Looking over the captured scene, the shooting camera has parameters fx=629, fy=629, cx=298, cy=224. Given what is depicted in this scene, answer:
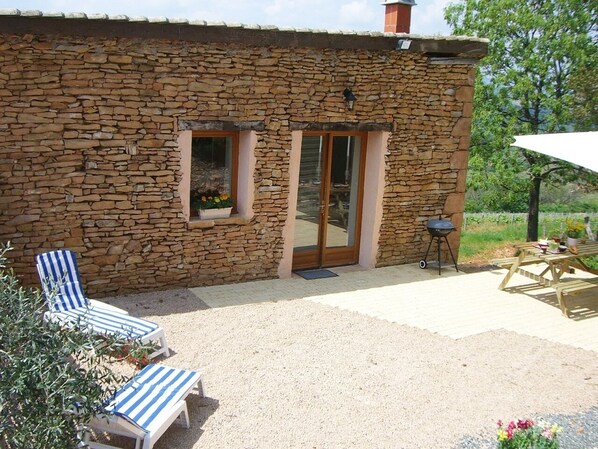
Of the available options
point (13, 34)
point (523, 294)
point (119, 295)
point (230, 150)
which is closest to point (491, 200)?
point (523, 294)

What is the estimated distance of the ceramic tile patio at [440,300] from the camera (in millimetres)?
8430

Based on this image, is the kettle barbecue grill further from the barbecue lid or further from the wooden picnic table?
the wooden picnic table

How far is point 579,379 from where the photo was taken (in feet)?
22.9

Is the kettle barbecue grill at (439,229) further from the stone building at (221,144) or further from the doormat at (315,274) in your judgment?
the doormat at (315,274)

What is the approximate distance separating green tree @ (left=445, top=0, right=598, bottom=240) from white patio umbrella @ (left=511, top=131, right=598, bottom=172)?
38.3ft

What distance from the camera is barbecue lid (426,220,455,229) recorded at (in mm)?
10633

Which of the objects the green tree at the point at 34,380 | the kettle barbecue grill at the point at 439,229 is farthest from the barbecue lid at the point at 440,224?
the green tree at the point at 34,380

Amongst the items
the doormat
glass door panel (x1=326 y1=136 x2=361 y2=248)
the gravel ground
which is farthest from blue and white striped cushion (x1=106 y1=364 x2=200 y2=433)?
glass door panel (x1=326 y1=136 x2=361 y2=248)

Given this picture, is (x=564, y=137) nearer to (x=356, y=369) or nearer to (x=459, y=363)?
(x=459, y=363)

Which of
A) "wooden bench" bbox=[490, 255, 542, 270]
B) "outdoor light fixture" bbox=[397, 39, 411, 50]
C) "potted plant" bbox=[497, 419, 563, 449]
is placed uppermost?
"outdoor light fixture" bbox=[397, 39, 411, 50]

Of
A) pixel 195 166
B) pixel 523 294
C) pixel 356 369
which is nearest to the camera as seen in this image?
pixel 356 369

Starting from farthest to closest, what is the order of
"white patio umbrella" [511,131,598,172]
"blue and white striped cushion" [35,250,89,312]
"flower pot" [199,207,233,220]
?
"flower pot" [199,207,233,220] < "white patio umbrella" [511,131,598,172] < "blue and white striped cushion" [35,250,89,312]

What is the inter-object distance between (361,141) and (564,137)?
3148 mm

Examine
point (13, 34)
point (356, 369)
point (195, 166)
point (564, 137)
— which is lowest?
point (356, 369)
